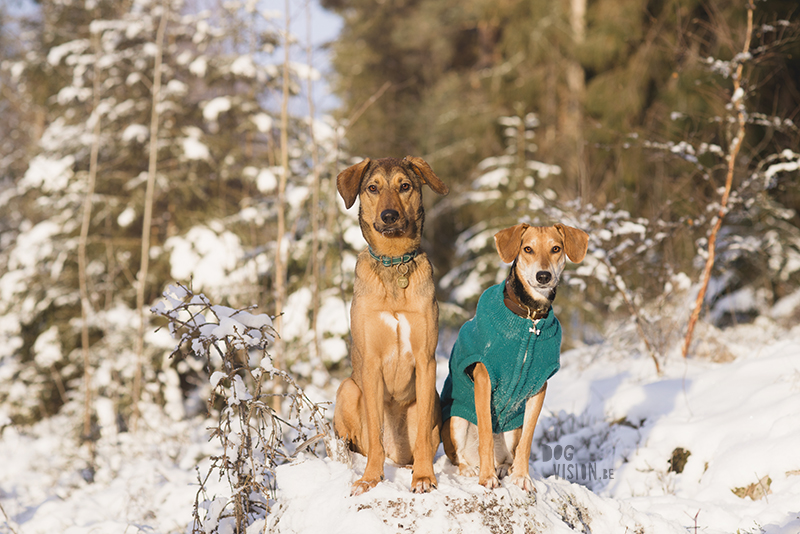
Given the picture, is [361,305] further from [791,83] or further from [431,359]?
[791,83]

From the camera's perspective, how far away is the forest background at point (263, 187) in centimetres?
807

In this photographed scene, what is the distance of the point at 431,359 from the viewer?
3396mm

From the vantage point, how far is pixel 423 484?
3145 mm

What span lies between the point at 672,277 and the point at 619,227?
0.82m

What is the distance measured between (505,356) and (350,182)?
1.37 meters

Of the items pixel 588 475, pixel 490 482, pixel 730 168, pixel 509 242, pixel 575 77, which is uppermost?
pixel 575 77

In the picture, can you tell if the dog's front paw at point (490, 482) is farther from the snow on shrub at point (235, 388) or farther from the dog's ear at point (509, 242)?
the dog's ear at point (509, 242)

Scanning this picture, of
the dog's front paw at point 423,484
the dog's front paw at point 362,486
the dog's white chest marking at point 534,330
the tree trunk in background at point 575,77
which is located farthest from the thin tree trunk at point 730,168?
the tree trunk in background at point 575,77

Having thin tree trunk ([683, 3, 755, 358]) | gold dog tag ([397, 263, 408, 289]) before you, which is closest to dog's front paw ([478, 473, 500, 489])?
gold dog tag ([397, 263, 408, 289])

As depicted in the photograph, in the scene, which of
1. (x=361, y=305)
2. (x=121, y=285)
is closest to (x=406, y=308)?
(x=361, y=305)

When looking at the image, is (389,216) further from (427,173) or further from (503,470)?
(503,470)

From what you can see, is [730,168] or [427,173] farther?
[730,168]

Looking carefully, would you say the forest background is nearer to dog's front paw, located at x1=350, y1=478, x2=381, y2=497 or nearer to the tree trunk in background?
the tree trunk in background

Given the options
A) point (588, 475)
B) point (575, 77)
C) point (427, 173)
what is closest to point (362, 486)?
point (427, 173)
